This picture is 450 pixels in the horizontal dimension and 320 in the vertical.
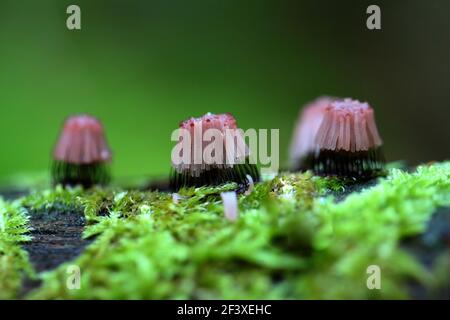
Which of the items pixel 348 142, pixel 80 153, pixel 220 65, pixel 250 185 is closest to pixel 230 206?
pixel 250 185

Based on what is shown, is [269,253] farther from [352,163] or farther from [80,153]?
[80,153]

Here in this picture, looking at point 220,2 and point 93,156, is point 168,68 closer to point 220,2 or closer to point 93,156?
point 220,2

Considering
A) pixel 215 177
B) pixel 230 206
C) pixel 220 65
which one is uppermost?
pixel 220 65

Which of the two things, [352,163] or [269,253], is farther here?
[352,163]

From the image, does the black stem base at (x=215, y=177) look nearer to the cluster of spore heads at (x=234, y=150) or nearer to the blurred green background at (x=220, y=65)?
the cluster of spore heads at (x=234, y=150)

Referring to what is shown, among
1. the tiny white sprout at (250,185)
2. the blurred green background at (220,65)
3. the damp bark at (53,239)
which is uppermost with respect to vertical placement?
the blurred green background at (220,65)

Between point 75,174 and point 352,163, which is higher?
point 352,163

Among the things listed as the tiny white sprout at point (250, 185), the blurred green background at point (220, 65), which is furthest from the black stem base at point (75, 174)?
the blurred green background at point (220, 65)

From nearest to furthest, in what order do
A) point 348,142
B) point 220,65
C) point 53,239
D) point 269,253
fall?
point 269,253
point 53,239
point 348,142
point 220,65
